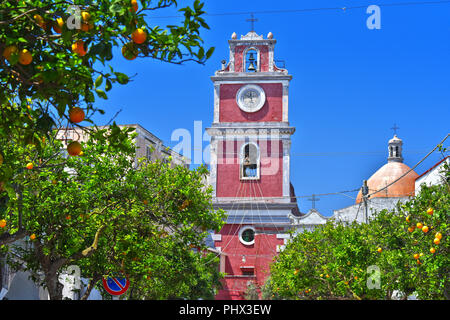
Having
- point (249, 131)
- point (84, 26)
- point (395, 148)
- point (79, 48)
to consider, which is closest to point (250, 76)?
point (249, 131)

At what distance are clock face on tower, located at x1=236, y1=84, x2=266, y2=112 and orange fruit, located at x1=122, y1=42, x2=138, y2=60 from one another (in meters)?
39.3

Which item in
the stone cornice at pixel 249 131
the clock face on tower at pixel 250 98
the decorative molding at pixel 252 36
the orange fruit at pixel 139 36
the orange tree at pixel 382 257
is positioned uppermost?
the decorative molding at pixel 252 36

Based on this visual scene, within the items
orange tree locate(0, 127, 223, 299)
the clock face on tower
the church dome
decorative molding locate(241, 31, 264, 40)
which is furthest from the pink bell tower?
orange tree locate(0, 127, 223, 299)

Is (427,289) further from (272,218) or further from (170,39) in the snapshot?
(272,218)

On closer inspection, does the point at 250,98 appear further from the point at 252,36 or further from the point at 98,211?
the point at 98,211

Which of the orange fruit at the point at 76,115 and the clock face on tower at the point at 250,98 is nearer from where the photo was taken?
the orange fruit at the point at 76,115

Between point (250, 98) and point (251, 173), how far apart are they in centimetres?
520

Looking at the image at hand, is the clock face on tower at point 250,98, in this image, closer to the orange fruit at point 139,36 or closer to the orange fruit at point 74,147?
the orange fruit at point 74,147

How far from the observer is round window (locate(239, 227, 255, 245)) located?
→ 4453 centimetres

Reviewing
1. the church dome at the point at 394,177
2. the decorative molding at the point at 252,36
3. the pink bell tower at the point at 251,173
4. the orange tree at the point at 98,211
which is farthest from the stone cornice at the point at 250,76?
the orange tree at the point at 98,211

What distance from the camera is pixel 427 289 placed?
58.7 ft

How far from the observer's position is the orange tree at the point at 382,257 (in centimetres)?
1586

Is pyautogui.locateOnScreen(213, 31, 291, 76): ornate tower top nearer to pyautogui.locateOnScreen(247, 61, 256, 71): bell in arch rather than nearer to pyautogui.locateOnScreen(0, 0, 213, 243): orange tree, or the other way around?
pyautogui.locateOnScreen(247, 61, 256, 71): bell in arch

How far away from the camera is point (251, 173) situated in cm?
4494
